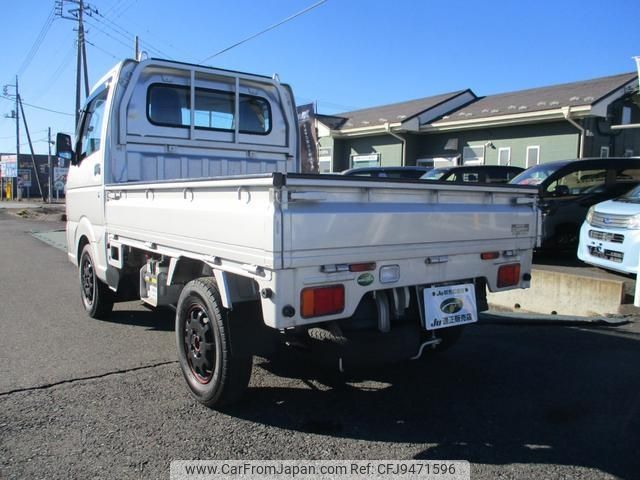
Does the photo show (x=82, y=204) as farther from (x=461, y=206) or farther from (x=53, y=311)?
(x=461, y=206)

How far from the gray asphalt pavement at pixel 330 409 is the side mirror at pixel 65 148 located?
7.12 ft

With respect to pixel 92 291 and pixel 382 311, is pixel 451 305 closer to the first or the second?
pixel 382 311

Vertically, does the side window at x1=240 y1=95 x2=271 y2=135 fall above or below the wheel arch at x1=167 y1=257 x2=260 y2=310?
above

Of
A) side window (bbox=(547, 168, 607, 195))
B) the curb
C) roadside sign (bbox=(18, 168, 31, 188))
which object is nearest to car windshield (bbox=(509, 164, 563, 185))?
side window (bbox=(547, 168, 607, 195))

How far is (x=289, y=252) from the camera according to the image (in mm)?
2826

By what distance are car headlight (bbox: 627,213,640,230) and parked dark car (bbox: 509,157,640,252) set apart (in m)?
1.99

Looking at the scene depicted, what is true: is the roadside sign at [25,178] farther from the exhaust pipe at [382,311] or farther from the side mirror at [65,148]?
the exhaust pipe at [382,311]

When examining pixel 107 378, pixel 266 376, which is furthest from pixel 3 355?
pixel 266 376

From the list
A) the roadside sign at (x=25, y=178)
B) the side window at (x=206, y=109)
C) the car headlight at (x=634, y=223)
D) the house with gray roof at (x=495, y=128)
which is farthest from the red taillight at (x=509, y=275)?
the roadside sign at (x=25, y=178)

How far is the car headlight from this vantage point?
22.6 ft

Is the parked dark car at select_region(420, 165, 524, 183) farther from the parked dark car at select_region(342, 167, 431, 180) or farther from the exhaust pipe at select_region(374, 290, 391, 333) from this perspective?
the exhaust pipe at select_region(374, 290, 391, 333)

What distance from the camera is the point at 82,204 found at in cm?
606

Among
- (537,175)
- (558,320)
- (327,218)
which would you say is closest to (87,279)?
(327,218)

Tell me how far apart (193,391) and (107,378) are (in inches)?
37.1
